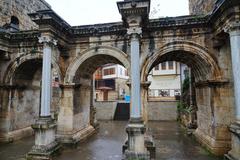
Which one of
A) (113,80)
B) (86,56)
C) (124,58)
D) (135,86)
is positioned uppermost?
(113,80)

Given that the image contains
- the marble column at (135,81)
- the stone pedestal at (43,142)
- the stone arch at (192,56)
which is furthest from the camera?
the stone arch at (192,56)

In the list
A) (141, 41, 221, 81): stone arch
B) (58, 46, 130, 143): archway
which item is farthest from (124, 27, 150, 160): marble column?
(58, 46, 130, 143): archway

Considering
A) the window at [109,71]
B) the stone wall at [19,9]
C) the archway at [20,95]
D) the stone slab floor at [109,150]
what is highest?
the stone wall at [19,9]

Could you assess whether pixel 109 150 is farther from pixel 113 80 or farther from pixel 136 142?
pixel 113 80

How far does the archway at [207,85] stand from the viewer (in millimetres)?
6070

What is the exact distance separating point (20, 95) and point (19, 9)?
16.6ft

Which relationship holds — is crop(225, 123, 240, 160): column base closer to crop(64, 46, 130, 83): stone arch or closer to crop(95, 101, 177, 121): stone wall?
crop(64, 46, 130, 83): stone arch

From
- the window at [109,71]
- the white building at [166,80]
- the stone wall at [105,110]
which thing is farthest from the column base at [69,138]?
the window at [109,71]

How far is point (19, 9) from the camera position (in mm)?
9711

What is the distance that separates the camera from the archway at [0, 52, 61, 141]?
7723 mm

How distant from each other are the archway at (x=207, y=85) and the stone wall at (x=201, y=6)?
1908mm

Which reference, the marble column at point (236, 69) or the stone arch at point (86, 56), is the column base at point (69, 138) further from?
the marble column at point (236, 69)

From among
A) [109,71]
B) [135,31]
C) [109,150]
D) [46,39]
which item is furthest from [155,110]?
[109,71]

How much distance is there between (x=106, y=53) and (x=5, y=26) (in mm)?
5262
